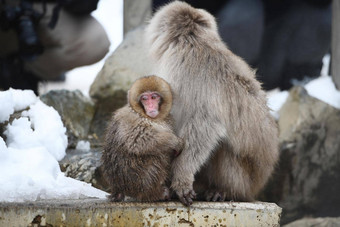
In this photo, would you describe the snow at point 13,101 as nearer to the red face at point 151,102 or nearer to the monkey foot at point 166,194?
the red face at point 151,102

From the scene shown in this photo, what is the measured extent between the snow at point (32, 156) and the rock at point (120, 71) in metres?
1.32

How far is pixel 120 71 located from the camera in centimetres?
619

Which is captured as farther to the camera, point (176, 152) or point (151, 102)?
point (176, 152)

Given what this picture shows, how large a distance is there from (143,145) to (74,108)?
2629mm

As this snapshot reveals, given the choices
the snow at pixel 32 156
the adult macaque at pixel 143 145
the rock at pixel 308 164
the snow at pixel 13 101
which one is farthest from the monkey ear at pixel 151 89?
the rock at pixel 308 164

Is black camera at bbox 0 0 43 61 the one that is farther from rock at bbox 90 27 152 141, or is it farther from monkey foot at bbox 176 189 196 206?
monkey foot at bbox 176 189 196 206

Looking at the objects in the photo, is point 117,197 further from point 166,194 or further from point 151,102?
point 151,102

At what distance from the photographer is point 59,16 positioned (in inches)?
257

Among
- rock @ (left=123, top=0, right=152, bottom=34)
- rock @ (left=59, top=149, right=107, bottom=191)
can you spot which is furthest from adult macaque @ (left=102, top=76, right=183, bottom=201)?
rock @ (left=123, top=0, right=152, bottom=34)

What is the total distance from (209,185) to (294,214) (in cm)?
215

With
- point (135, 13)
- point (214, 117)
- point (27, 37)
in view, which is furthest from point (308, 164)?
point (27, 37)

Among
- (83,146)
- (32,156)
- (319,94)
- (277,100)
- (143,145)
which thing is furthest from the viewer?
(277,100)

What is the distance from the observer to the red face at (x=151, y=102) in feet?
11.3

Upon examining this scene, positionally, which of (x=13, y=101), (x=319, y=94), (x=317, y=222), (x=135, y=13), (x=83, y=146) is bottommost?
(x=317, y=222)
